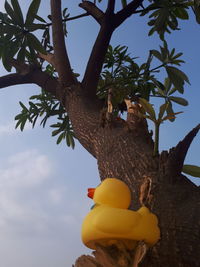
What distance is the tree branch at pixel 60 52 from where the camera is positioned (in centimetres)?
172

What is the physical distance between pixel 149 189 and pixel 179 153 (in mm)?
162

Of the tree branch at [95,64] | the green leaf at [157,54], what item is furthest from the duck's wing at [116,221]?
the green leaf at [157,54]

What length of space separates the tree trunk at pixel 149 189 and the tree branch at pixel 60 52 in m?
0.51

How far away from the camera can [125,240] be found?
0.66 meters

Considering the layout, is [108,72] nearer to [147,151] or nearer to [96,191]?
[147,151]

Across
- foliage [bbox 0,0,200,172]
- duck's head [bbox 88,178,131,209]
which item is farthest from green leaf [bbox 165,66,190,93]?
duck's head [bbox 88,178,131,209]

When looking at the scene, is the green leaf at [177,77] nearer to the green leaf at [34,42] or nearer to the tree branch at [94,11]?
the tree branch at [94,11]

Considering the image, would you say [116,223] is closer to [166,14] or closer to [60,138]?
[166,14]

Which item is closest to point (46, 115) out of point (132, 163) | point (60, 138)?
point (60, 138)

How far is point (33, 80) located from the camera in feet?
6.41

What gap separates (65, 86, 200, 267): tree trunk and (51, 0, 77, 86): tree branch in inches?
20.1

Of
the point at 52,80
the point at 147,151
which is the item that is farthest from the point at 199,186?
the point at 52,80

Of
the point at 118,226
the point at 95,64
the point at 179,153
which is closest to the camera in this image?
the point at 118,226

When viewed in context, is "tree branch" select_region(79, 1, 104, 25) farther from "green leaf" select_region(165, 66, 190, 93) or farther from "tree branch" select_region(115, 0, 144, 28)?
"green leaf" select_region(165, 66, 190, 93)
